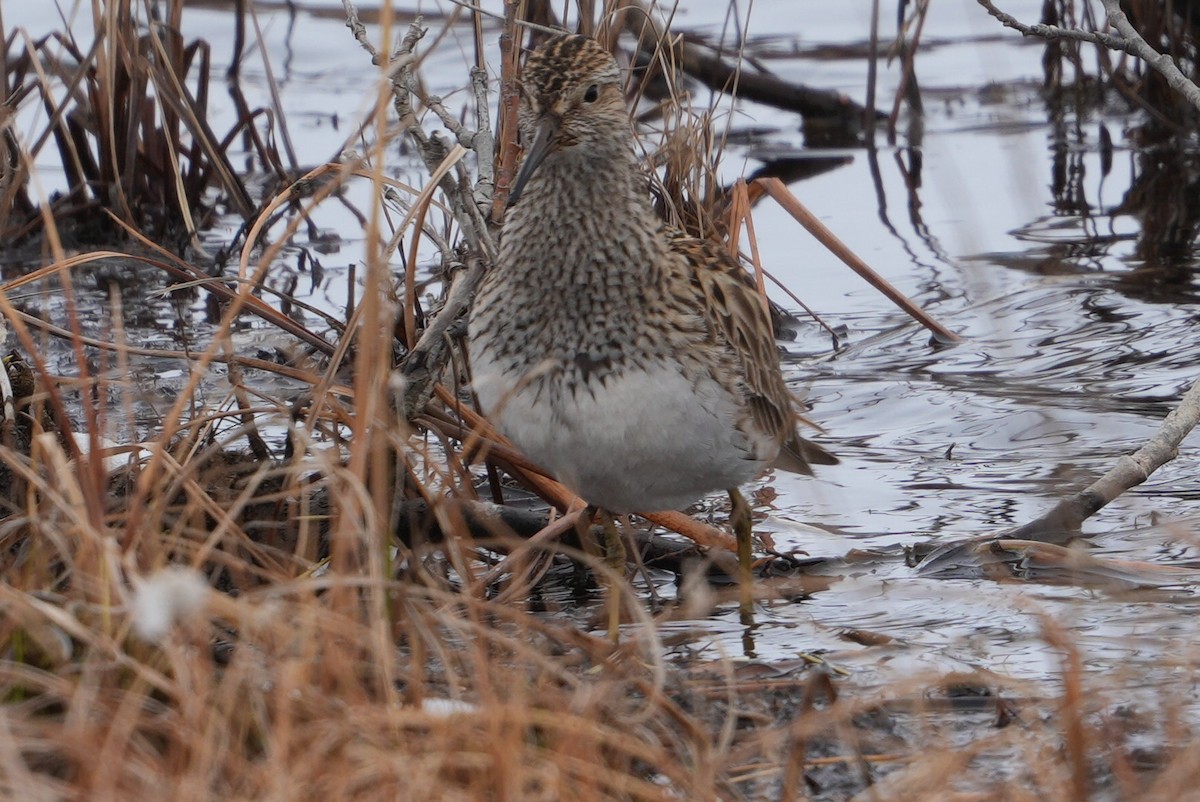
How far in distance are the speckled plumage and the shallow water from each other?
1.60ft

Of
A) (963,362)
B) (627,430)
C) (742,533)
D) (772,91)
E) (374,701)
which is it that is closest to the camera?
(374,701)

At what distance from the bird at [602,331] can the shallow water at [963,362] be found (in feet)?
1.63

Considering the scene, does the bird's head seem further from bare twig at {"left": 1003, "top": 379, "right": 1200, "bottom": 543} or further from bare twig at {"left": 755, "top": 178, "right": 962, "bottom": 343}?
bare twig at {"left": 755, "top": 178, "right": 962, "bottom": 343}

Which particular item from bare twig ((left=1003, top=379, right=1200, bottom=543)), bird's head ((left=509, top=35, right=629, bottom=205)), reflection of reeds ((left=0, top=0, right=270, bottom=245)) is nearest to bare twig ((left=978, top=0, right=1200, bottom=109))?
bare twig ((left=1003, top=379, right=1200, bottom=543))

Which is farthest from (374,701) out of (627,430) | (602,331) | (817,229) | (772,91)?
(772,91)

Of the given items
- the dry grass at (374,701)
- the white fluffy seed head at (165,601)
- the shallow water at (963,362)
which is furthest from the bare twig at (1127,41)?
the white fluffy seed head at (165,601)

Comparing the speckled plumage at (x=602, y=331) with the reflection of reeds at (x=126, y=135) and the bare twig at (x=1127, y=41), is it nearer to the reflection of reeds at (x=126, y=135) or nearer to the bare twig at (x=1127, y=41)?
the bare twig at (x=1127, y=41)

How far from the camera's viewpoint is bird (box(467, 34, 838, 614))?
154 inches

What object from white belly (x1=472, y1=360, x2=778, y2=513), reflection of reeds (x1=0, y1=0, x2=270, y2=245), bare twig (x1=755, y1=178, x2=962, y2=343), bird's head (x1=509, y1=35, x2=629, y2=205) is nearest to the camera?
white belly (x1=472, y1=360, x2=778, y2=513)

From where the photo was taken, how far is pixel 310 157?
8961 mm

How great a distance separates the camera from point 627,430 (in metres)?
3.86

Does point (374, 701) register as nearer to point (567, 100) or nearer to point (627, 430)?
point (627, 430)

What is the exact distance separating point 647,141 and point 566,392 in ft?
8.09

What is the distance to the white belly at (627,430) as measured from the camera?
Answer: 3.87 m
